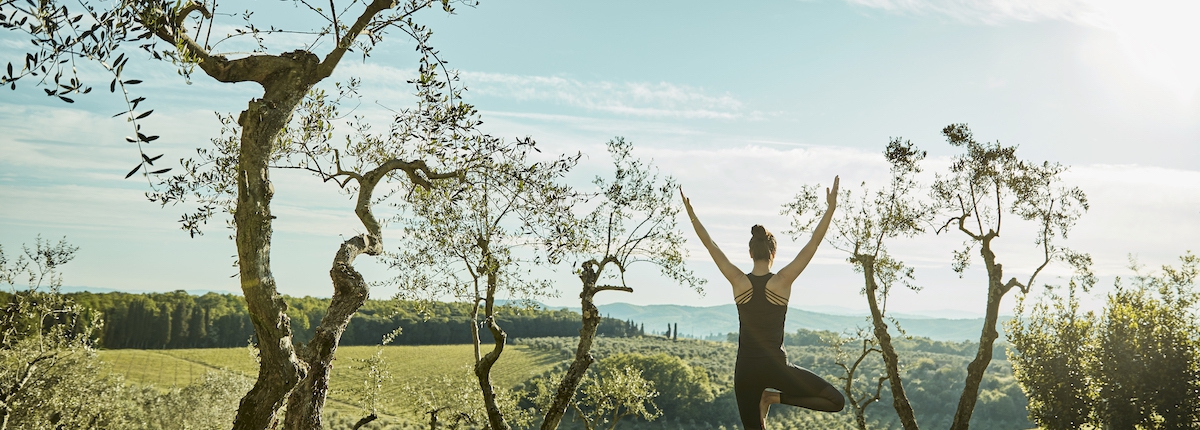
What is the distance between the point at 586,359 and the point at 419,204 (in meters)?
4.98

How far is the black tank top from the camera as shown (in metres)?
5.84

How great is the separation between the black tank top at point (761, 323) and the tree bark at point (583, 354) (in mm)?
8607

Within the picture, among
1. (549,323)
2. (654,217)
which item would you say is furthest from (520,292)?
(549,323)

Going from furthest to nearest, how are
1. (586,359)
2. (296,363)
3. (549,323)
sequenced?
1. (549,323)
2. (586,359)
3. (296,363)

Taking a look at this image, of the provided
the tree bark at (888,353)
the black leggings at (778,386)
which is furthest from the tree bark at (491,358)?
the tree bark at (888,353)

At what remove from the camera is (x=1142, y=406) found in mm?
17297

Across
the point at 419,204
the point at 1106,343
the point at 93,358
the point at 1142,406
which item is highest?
the point at 419,204

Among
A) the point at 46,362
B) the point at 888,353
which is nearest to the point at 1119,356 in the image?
the point at 888,353

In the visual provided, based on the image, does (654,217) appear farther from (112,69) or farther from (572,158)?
(112,69)

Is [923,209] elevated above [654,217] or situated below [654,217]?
above

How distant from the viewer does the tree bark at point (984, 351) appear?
20922 mm

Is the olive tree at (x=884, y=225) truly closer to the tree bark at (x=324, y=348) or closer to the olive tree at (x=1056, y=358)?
the olive tree at (x=1056, y=358)

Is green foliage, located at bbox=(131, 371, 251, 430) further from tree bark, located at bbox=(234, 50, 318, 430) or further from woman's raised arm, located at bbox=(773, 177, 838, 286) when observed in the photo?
woman's raised arm, located at bbox=(773, 177, 838, 286)

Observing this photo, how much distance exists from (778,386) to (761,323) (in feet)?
1.72
